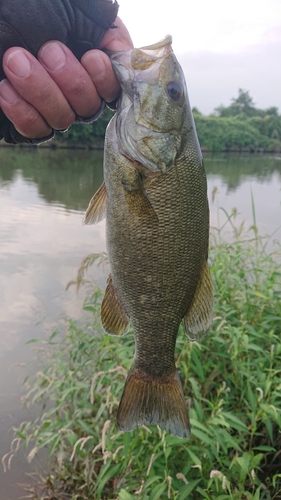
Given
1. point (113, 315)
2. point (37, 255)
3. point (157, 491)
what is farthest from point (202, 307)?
point (37, 255)

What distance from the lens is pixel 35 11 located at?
1480mm

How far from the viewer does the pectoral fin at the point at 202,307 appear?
1.82m

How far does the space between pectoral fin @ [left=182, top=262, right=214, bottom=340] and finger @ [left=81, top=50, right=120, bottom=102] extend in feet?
2.99

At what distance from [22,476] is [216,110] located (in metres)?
105

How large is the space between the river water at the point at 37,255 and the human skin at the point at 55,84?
2501 mm

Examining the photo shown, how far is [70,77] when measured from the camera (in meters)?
1.62

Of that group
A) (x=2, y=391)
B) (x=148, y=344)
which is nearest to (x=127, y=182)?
(x=148, y=344)

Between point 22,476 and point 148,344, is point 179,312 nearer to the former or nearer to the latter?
point 148,344

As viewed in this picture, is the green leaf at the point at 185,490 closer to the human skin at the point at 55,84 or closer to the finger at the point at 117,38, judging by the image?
the human skin at the point at 55,84

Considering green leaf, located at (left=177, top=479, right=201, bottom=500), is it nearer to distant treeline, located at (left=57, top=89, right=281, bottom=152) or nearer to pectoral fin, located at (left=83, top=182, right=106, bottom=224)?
pectoral fin, located at (left=83, top=182, right=106, bottom=224)

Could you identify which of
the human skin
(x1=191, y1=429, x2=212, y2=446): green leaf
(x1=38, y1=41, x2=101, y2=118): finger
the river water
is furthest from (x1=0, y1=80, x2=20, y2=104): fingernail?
the river water

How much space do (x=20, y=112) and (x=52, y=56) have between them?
0.26 meters

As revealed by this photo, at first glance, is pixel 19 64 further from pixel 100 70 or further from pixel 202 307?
pixel 202 307

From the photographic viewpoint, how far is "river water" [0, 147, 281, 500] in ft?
15.7
